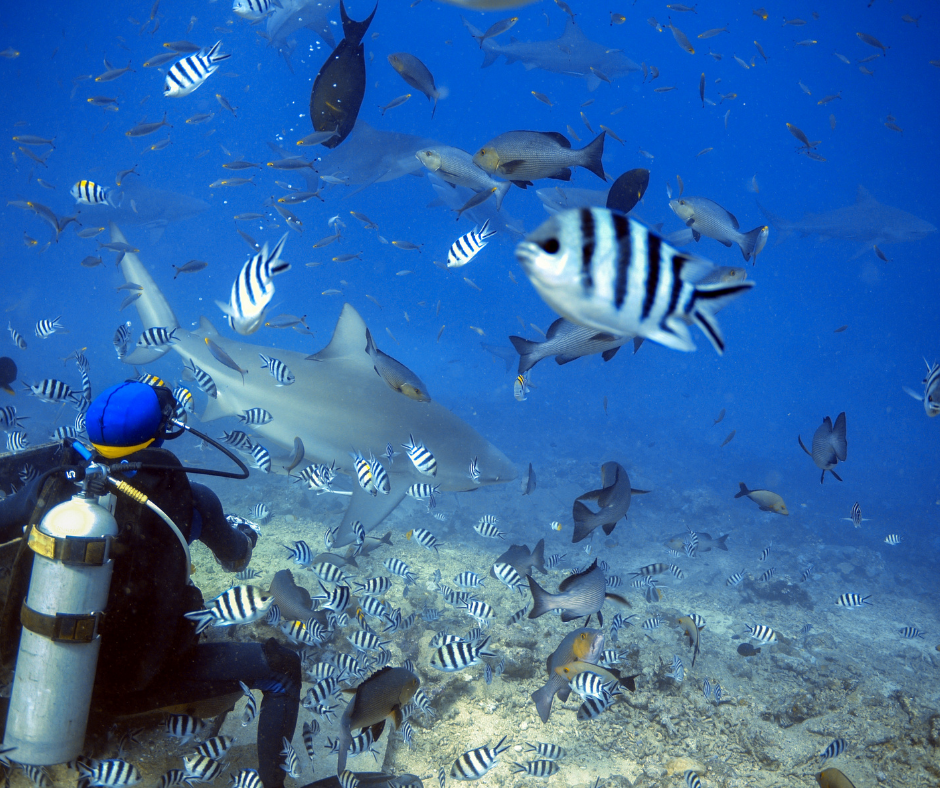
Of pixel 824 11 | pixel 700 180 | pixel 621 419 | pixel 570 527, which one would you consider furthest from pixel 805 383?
pixel 570 527

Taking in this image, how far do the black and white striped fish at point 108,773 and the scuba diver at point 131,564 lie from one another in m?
Result: 0.17

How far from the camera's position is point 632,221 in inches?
43.0

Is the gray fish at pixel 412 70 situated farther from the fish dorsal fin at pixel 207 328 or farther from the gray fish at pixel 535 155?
the fish dorsal fin at pixel 207 328

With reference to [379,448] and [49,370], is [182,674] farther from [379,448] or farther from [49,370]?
[49,370]

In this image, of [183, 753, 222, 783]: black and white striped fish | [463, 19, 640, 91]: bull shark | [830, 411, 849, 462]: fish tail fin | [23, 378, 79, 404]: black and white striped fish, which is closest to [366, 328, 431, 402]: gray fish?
[183, 753, 222, 783]: black and white striped fish

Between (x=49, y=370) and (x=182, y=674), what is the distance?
3844 cm

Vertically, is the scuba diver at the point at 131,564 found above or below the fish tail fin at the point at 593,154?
below

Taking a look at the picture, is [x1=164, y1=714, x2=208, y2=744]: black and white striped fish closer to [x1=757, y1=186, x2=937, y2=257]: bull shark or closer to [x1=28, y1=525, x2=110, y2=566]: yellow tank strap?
[x1=28, y1=525, x2=110, y2=566]: yellow tank strap

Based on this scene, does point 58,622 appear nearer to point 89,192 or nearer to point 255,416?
point 255,416

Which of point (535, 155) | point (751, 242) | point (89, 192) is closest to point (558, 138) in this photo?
point (535, 155)

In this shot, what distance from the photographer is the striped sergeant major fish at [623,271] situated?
3.45 ft

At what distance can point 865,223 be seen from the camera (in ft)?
102

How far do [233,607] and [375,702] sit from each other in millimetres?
952

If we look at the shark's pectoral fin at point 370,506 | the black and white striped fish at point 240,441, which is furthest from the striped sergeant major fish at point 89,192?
the shark's pectoral fin at point 370,506
